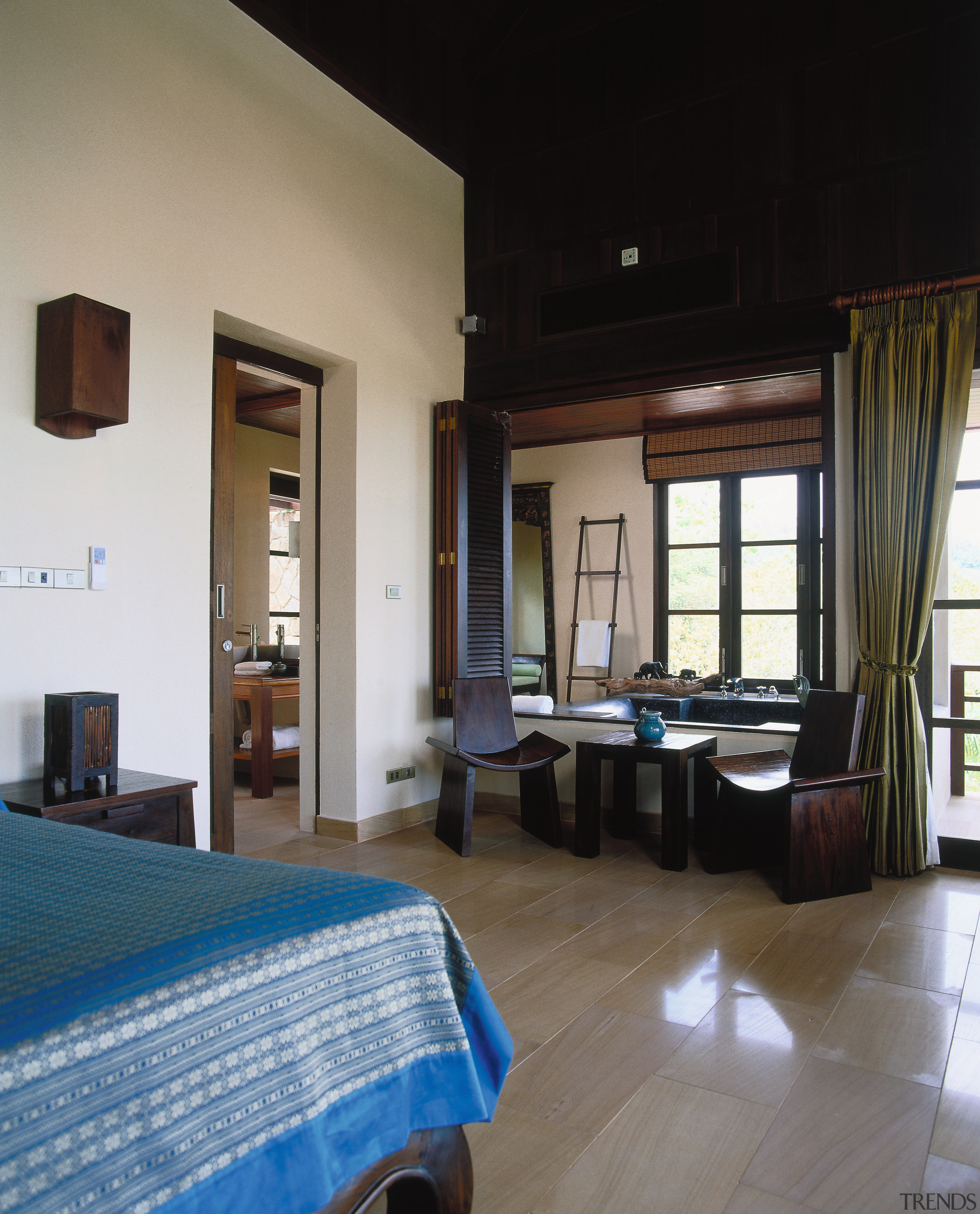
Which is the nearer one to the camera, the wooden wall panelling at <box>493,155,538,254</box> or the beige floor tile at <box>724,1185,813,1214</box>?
the beige floor tile at <box>724,1185,813,1214</box>

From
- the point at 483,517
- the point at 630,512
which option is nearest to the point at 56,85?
the point at 483,517

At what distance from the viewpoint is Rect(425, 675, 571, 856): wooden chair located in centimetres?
405

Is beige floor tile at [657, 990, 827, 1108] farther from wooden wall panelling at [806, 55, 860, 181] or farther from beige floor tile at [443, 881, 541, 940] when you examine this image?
wooden wall panelling at [806, 55, 860, 181]

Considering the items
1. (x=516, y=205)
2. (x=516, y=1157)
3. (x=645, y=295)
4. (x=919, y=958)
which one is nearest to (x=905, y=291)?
(x=645, y=295)

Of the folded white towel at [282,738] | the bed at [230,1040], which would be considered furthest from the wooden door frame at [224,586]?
the bed at [230,1040]

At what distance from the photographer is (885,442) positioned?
3.86 meters

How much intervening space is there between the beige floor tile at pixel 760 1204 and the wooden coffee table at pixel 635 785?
2182 mm

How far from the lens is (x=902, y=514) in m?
3.80

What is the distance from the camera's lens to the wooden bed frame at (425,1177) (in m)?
1.18

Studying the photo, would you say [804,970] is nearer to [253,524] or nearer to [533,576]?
[533,576]

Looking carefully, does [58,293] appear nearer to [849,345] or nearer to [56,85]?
[56,85]

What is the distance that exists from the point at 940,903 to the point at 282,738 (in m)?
3.93

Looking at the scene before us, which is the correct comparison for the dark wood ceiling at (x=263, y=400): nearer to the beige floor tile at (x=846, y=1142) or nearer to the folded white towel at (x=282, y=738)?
the folded white towel at (x=282, y=738)

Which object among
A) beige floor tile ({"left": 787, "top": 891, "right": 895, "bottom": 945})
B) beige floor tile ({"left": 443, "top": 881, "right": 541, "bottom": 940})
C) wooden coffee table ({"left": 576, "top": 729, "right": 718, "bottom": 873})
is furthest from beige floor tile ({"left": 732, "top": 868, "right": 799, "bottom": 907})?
beige floor tile ({"left": 443, "top": 881, "right": 541, "bottom": 940})
